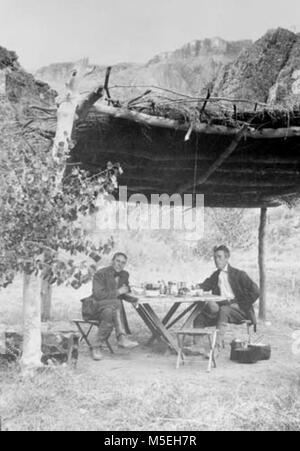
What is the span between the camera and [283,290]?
15.2 meters

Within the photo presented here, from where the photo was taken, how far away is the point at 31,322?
5.22 m

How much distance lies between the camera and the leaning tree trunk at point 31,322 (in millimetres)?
5168

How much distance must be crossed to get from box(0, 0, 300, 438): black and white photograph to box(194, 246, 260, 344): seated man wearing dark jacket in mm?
19

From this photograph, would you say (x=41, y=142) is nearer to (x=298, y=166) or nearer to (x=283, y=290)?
(x=298, y=166)

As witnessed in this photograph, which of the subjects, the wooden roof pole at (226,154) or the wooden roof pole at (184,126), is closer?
the wooden roof pole at (184,126)

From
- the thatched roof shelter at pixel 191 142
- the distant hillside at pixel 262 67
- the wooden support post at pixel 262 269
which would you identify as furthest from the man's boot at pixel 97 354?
the wooden support post at pixel 262 269

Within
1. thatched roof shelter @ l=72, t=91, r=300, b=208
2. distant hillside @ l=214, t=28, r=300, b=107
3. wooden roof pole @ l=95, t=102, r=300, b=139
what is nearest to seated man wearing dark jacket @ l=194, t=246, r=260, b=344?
thatched roof shelter @ l=72, t=91, r=300, b=208

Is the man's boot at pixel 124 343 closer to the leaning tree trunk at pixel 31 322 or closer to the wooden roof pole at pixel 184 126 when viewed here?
the leaning tree trunk at pixel 31 322

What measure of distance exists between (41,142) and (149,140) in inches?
49.6

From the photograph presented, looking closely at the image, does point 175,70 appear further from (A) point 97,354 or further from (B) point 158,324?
(A) point 97,354

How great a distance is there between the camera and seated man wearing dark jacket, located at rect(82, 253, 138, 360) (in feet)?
21.4

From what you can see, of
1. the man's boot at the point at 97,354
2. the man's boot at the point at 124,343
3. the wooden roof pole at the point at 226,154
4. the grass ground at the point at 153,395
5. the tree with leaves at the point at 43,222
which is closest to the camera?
the grass ground at the point at 153,395

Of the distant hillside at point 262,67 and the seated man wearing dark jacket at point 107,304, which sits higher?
the distant hillside at point 262,67

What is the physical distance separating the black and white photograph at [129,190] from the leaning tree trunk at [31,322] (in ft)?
0.04
